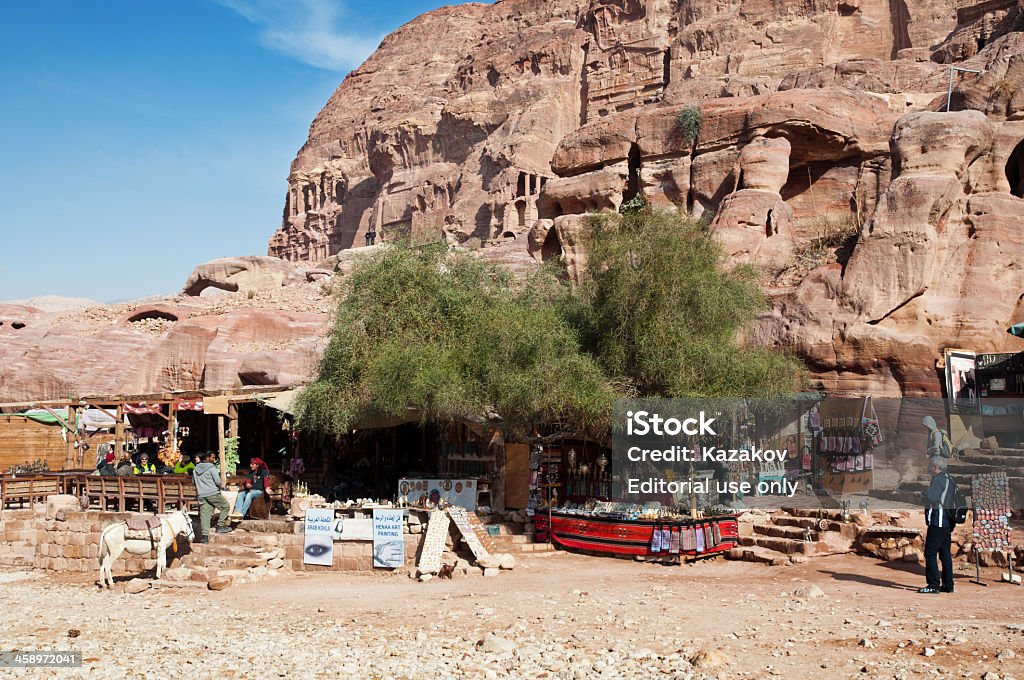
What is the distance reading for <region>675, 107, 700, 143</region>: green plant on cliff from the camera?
92.1ft

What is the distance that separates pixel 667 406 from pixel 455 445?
3.95 m

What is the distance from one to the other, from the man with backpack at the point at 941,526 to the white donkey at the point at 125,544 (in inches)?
380

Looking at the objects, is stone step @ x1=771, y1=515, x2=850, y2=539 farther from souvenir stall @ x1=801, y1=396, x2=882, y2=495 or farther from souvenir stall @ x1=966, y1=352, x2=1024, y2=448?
souvenir stall @ x1=966, y1=352, x2=1024, y2=448

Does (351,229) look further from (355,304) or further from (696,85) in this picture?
(355,304)

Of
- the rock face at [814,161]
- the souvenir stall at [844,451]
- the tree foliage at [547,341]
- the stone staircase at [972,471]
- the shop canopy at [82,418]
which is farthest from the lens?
the rock face at [814,161]

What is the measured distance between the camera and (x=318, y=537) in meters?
12.7

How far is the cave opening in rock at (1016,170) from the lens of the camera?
76.0ft

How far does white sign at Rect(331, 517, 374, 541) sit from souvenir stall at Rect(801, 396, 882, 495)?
8.32m

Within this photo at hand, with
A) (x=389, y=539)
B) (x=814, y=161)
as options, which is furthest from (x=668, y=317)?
(x=814, y=161)

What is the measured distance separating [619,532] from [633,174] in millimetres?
19448

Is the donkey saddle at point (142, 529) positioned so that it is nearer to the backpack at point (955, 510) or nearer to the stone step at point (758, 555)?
the stone step at point (758, 555)

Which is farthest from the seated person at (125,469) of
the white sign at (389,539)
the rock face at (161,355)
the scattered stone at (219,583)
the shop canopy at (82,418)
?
the rock face at (161,355)

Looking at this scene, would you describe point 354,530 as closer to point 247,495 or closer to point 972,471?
point 247,495

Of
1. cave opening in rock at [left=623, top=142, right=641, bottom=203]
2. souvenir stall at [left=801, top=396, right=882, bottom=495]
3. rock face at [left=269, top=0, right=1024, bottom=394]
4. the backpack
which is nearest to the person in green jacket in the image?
rock face at [left=269, top=0, right=1024, bottom=394]
